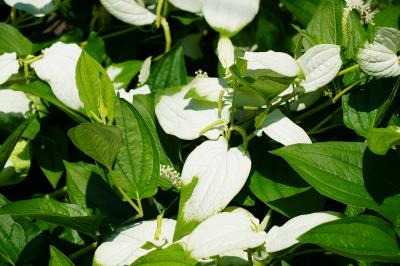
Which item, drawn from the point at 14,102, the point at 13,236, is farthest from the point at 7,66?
the point at 13,236

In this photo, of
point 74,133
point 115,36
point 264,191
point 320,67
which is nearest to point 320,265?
point 264,191

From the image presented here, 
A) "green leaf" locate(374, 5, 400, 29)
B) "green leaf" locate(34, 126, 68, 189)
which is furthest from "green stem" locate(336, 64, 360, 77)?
"green leaf" locate(34, 126, 68, 189)

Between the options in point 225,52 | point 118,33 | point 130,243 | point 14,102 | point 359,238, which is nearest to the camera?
point 359,238

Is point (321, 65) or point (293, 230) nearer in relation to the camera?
point (293, 230)

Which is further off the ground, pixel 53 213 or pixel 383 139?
pixel 383 139

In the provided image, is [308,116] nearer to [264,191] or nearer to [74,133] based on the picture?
[264,191]

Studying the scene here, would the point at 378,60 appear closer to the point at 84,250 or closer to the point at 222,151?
the point at 222,151
